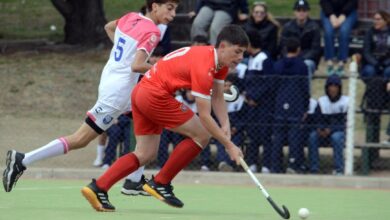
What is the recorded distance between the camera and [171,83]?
10.7 metres

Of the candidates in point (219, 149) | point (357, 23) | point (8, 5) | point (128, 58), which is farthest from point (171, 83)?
point (8, 5)

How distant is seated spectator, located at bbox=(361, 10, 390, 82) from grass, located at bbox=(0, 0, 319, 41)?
8.42 meters

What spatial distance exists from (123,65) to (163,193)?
53.3 inches

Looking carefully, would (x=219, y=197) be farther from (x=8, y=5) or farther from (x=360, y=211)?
(x=8, y=5)

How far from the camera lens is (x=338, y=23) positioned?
18031mm

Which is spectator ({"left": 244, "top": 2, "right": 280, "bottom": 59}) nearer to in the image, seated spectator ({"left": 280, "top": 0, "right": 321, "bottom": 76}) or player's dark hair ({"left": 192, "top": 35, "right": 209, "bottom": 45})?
seated spectator ({"left": 280, "top": 0, "right": 321, "bottom": 76})

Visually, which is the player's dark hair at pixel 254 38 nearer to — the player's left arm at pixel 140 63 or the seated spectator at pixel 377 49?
the seated spectator at pixel 377 49

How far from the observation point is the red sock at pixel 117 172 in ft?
35.1

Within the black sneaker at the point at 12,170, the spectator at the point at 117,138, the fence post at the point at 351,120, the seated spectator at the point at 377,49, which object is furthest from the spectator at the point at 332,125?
the black sneaker at the point at 12,170

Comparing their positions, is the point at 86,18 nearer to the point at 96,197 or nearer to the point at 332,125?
the point at 332,125

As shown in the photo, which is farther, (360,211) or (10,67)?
(10,67)

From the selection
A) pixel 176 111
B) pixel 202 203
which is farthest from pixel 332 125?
pixel 176 111

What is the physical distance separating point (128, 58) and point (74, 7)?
11.5 m

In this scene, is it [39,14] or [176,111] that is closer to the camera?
[176,111]
